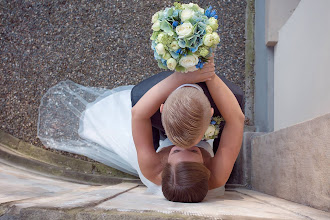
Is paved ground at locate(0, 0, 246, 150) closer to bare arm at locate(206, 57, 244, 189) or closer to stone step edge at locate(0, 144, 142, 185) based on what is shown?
stone step edge at locate(0, 144, 142, 185)

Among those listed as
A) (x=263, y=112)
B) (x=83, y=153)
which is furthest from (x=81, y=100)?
(x=263, y=112)

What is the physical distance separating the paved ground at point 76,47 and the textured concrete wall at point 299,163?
126 centimetres

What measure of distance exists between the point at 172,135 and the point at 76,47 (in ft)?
7.22

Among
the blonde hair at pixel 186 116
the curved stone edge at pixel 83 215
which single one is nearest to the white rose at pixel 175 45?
the blonde hair at pixel 186 116

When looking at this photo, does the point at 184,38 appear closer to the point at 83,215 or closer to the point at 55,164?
the point at 83,215

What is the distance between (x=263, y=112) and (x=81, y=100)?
5.59ft

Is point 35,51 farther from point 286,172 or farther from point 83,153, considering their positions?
point 286,172

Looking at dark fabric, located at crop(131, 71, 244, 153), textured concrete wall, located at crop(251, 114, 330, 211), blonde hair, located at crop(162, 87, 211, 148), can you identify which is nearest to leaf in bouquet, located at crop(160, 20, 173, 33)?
blonde hair, located at crop(162, 87, 211, 148)

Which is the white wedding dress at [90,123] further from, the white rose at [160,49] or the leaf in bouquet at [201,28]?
the leaf in bouquet at [201,28]

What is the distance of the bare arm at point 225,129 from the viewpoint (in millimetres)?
1737

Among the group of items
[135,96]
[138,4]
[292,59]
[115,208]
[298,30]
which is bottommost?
[115,208]

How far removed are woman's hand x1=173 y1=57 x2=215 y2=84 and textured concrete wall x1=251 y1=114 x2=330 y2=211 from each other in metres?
0.52

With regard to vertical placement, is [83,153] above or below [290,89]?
below

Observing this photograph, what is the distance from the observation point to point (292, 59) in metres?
2.52
